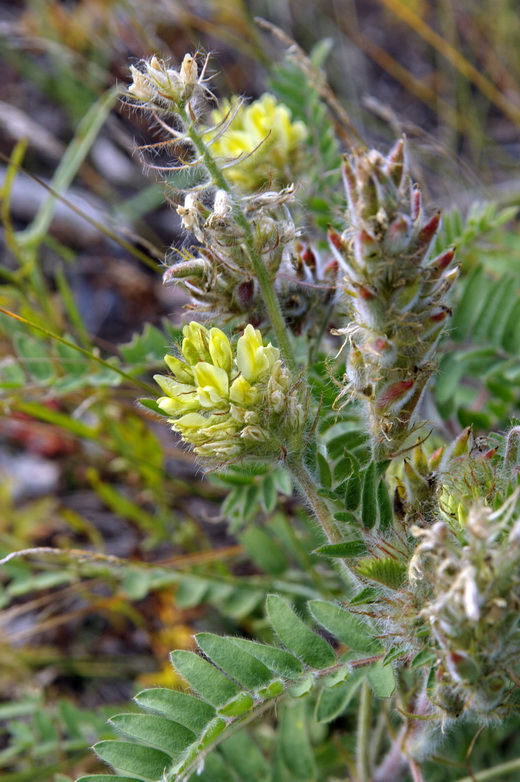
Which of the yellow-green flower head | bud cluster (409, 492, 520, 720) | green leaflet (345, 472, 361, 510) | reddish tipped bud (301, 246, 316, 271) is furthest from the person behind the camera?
the yellow-green flower head

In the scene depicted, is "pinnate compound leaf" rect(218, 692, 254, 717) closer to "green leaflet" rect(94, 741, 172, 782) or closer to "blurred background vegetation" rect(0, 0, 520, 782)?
"green leaflet" rect(94, 741, 172, 782)

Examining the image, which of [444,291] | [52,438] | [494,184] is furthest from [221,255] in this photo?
[494,184]

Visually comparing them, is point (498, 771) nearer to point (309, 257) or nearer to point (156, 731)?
point (156, 731)

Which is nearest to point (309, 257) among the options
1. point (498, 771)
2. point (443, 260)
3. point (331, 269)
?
point (331, 269)

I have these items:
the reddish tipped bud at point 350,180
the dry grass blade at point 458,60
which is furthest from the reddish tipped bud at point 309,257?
the dry grass blade at point 458,60

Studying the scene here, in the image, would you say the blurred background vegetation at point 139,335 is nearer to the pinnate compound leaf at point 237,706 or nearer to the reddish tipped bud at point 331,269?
the reddish tipped bud at point 331,269

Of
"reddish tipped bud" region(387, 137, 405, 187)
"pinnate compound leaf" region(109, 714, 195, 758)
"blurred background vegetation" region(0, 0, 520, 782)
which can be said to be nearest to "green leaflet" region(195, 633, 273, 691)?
"pinnate compound leaf" region(109, 714, 195, 758)
